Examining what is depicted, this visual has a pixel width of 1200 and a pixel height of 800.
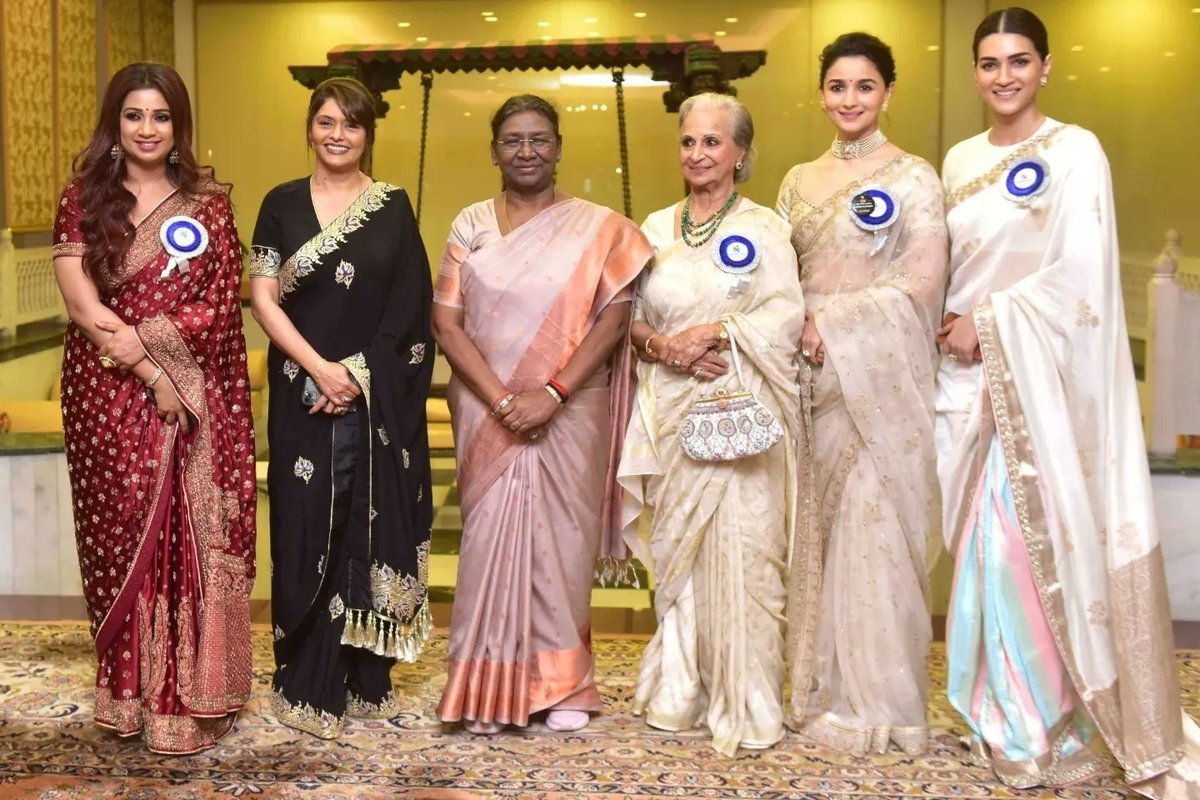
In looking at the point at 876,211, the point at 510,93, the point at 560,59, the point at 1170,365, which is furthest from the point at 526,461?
the point at 510,93

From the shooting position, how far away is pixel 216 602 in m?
3.29

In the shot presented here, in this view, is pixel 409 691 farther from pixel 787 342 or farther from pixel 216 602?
pixel 787 342

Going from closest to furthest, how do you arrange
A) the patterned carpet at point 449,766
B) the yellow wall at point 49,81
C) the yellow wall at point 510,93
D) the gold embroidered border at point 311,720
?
1. the patterned carpet at point 449,766
2. the gold embroidered border at point 311,720
3. the yellow wall at point 49,81
4. the yellow wall at point 510,93

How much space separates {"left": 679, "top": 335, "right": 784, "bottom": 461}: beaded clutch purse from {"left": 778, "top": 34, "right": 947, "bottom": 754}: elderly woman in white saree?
200mm

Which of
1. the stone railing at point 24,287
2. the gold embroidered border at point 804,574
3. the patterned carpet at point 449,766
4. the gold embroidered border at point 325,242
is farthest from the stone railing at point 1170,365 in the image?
the stone railing at point 24,287

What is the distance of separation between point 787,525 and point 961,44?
6713mm

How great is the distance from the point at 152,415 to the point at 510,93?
673cm

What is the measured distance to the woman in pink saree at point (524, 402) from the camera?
3.36m

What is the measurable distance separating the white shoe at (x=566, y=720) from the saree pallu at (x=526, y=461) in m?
0.02

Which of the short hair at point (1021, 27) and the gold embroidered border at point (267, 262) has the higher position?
the short hair at point (1021, 27)

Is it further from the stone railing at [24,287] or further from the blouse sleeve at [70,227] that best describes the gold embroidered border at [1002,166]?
the stone railing at [24,287]

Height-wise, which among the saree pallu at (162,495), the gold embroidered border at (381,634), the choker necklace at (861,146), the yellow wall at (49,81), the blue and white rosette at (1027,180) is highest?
the yellow wall at (49,81)

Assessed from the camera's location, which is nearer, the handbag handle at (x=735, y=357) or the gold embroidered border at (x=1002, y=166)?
the gold embroidered border at (x=1002, y=166)

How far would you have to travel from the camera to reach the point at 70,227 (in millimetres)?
3211
